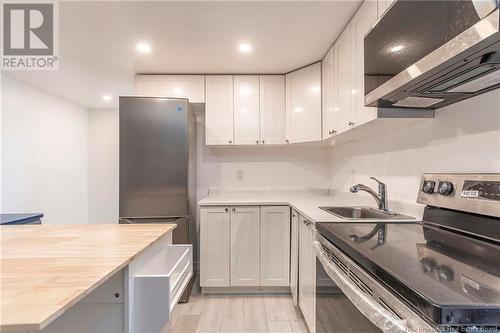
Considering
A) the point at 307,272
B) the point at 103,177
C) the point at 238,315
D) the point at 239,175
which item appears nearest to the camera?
the point at 307,272

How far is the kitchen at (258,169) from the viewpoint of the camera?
77 cm

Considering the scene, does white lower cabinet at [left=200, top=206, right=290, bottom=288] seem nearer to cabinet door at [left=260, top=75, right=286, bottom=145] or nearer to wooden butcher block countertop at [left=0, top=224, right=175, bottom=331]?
cabinet door at [left=260, top=75, right=286, bottom=145]

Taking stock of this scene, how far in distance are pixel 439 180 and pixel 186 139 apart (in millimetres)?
1985

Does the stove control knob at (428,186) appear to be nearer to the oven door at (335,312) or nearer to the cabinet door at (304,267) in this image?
the oven door at (335,312)

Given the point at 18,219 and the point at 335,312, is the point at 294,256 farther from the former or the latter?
the point at 18,219

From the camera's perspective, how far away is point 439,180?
1.27 meters

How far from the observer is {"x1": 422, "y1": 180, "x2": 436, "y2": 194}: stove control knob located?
131 cm

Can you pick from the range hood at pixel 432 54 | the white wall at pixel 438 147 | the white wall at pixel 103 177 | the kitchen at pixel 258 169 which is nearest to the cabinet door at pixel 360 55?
the kitchen at pixel 258 169

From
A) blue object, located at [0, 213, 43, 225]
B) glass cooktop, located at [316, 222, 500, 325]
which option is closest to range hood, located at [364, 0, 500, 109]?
glass cooktop, located at [316, 222, 500, 325]

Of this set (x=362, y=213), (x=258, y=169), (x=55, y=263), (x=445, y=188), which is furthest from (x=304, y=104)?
(x=55, y=263)

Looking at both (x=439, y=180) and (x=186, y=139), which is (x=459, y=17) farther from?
(x=186, y=139)

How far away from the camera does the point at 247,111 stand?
2.87 metres

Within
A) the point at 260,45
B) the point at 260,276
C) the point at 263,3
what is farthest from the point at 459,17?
the point at 260,276

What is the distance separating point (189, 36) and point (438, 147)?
6.33 feet
